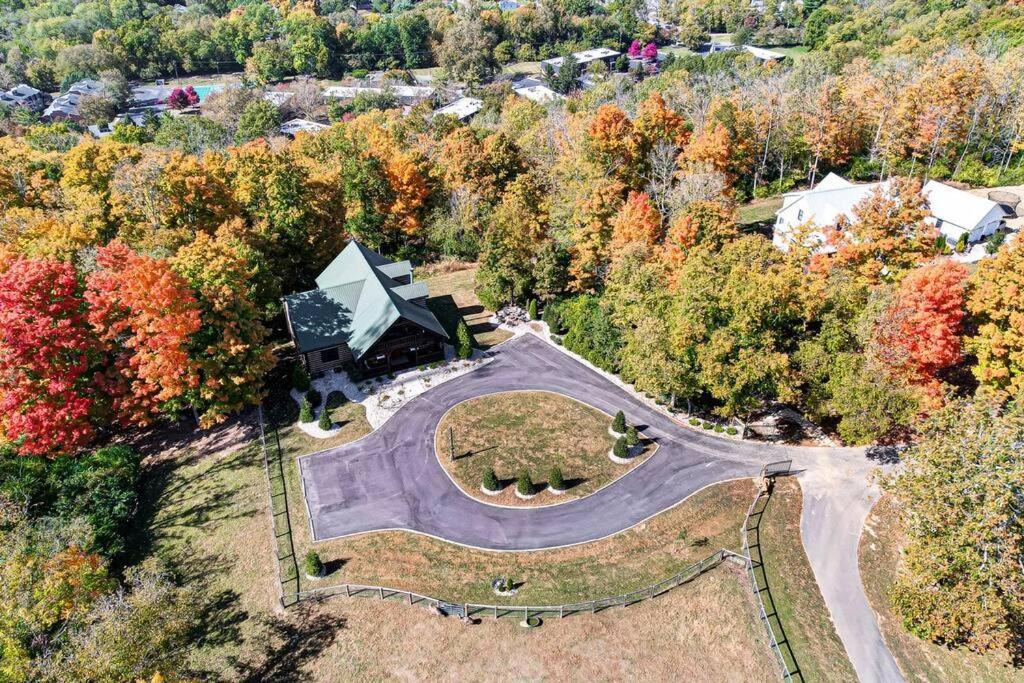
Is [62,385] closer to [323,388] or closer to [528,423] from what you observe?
[323,388]

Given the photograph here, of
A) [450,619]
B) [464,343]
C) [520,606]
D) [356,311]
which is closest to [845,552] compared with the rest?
[520,606]

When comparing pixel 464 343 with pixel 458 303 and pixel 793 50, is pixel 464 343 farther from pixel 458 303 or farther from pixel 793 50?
pixel 793 50

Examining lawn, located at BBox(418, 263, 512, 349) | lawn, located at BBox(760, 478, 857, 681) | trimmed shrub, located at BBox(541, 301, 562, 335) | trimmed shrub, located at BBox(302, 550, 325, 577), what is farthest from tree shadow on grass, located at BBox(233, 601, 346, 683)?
trimmed shrub, located at BBox(541, 301, 562, 335)

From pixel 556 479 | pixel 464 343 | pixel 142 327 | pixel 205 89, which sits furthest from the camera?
pixel 205 89

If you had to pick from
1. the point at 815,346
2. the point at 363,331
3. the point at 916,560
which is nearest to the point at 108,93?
the point at 363,331

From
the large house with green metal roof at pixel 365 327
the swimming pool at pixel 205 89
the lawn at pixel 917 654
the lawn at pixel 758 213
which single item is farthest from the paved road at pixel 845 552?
the swimming pool at pixel 205 89

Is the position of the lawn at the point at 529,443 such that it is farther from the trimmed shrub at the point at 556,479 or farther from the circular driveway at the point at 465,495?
the circular driveway at the point at 465,495
